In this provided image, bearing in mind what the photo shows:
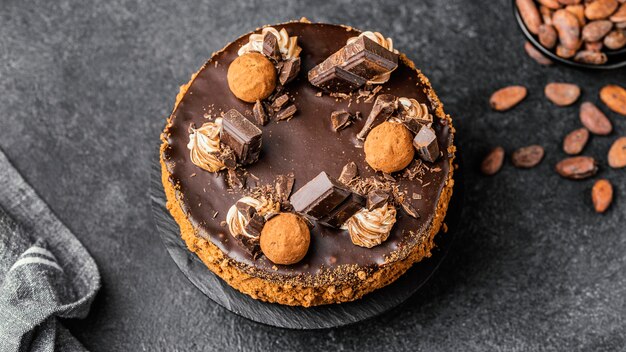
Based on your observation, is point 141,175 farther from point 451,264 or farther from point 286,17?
point 451,264

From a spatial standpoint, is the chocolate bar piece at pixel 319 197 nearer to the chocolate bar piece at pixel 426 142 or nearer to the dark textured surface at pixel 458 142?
the chocolate bar piece at pixel 426 142

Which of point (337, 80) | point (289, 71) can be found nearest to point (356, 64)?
point (337, 80)

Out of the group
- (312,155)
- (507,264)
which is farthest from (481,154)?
(312,155)

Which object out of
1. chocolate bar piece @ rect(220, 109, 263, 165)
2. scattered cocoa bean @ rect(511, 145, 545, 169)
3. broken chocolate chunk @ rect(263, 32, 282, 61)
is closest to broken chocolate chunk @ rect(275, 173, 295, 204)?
chocolate bar piece @ rect(220, 109, 263, 165)

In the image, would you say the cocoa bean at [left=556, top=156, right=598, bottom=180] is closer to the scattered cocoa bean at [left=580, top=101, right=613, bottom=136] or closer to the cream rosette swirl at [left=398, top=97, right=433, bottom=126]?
the scattered cocoa bean at [left=580, top=101, right=613, bottom=136]

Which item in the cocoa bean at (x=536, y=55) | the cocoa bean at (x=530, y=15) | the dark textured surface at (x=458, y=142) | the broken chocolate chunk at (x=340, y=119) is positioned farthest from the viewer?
the cocoa bean at (x=536, y=55)

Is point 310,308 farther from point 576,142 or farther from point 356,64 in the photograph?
point 576,142

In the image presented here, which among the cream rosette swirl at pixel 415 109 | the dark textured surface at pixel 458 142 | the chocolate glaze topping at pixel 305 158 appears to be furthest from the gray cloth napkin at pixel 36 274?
the cream rosette swirl at pixel 415 109
